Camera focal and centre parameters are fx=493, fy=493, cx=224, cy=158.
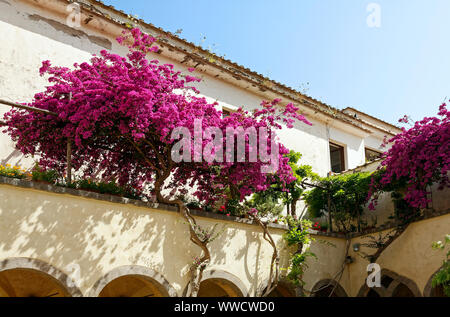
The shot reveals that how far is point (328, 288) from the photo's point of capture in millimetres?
11961

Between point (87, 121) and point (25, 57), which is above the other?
point (25, 57)

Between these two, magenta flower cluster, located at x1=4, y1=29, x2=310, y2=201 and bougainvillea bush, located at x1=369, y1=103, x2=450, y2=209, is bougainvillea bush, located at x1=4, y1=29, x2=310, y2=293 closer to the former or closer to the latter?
magenta flower cluster, located at x1=4, y1=29, x2=310, y2=201

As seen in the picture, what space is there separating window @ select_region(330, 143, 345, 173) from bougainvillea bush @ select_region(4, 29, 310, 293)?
235 inches

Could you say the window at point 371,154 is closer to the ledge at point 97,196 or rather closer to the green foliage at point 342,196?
the green foliage at point 342,196

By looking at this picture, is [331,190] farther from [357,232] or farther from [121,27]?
[121,27]

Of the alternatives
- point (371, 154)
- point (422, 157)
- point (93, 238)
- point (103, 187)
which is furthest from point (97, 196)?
point (371, 154)

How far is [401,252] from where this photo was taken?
439 inches

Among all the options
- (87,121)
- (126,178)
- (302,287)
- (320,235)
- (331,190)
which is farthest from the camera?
(331,190)

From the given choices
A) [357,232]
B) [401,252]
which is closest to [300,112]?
[357,232]

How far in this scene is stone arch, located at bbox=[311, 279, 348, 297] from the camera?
37.6 ft

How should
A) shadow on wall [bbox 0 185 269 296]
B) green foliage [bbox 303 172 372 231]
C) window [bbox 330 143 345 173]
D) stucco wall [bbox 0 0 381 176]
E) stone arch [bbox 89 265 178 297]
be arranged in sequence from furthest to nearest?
window [bbox 330 143 345 173] < green foliage [bbox 303 172 372 231] < stucco wall [bbox 0 0 381 176] < stone arch [bbox 89 265 178 297] < shadow on wall [bbox 0 185 269 296]

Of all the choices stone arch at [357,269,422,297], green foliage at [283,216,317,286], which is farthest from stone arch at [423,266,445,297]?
green foliage at [283,216,317,286]

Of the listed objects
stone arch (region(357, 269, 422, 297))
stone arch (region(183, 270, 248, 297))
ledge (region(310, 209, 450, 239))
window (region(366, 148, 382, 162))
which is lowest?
stone arch (region(183, 270, 248, 297))

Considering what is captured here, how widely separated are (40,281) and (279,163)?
18.4ft
